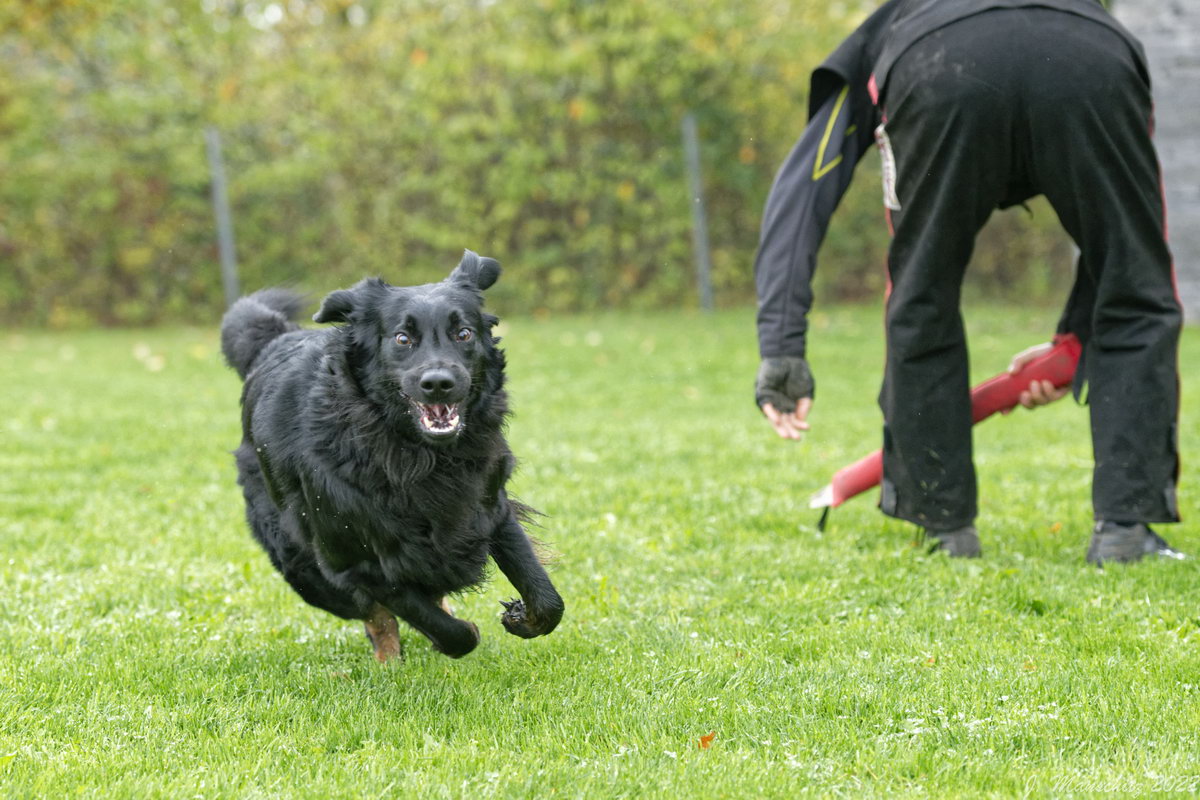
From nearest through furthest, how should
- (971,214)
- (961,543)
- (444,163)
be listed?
(971,214)
(961,543)
(444,163)

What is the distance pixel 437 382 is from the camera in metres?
3.04

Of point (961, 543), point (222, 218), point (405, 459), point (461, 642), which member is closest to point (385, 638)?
point (461, 642)

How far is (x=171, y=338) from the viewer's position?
14.9 m

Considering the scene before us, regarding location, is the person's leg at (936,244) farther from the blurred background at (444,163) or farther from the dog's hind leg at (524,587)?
the blurred background at (444,163)

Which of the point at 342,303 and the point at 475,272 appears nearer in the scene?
the point at 342,303

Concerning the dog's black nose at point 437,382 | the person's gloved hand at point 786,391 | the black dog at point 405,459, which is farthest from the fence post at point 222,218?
the dog's black nose at point 437,382

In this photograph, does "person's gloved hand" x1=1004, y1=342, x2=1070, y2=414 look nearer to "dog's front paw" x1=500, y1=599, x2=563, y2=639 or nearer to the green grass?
the green grass

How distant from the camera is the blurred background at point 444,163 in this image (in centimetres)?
1474

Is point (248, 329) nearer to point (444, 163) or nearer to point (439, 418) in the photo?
point (439, 418)

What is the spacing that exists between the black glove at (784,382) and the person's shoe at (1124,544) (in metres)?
1.12

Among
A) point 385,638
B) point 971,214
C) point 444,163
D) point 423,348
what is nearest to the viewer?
point 423,348

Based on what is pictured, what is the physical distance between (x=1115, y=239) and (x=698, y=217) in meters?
10.7

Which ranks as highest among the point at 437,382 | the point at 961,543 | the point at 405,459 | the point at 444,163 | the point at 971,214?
the point at 971,214

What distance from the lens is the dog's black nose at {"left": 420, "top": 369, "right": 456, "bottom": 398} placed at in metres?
3.04
